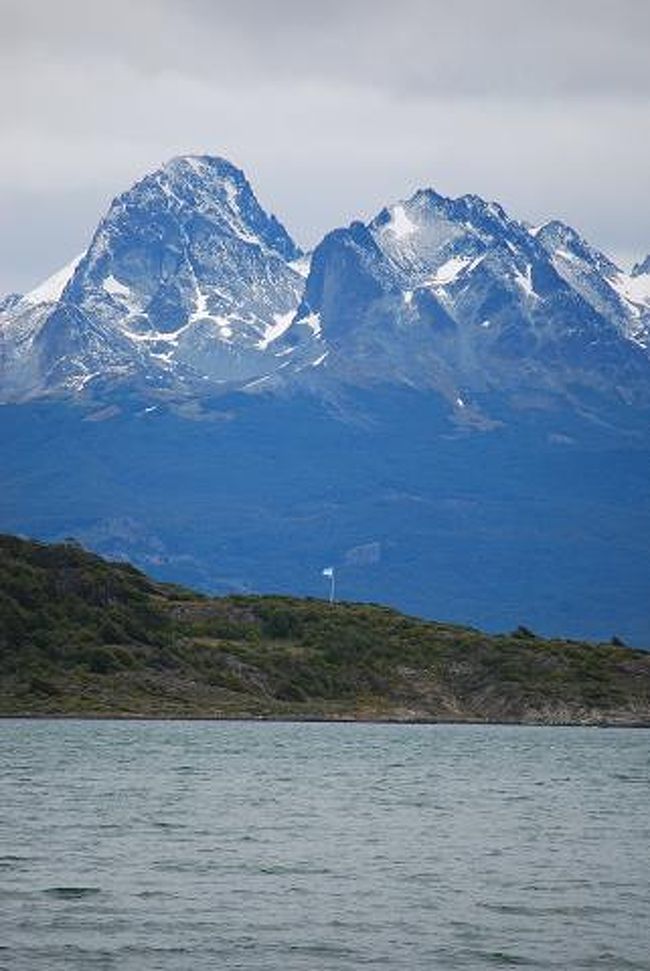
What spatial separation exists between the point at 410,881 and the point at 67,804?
3507 centimetres

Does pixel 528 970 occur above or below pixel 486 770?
below

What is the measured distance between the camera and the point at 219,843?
3735 inches

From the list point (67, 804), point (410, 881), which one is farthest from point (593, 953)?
point (67, 804)

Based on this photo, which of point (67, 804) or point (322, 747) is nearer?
point (67, 804)

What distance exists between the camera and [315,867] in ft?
A: 282

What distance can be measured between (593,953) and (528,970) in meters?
3.72

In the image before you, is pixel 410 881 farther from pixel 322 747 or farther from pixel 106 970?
pixel 322 747

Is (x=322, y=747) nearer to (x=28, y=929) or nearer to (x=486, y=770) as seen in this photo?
(x=486, y=770)

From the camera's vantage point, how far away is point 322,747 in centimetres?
18162

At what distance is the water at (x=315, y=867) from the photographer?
66.6 meters

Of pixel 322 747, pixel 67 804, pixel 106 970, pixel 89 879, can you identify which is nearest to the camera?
pixel 106 970

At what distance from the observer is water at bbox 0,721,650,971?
66.6m

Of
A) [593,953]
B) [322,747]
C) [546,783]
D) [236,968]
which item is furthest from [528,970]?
[322,747]

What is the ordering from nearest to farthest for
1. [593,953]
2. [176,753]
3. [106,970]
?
[106,970] → [593,953] → [176,753]
